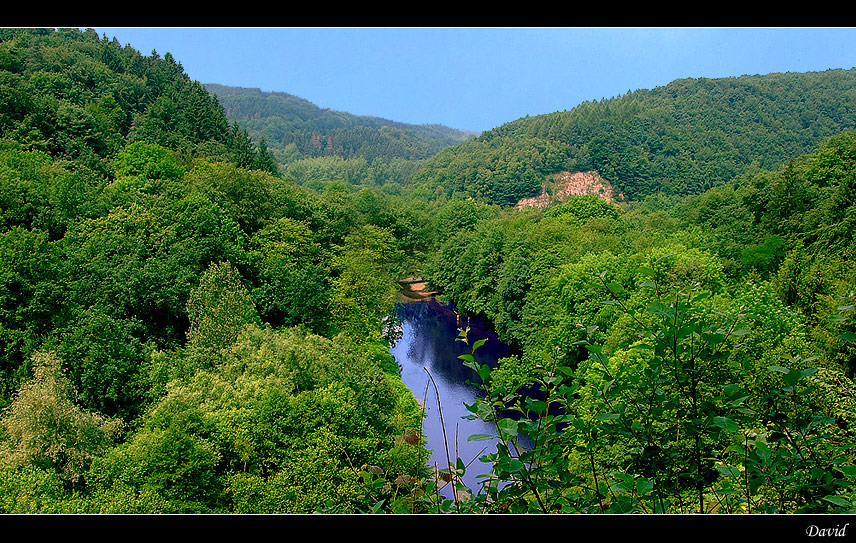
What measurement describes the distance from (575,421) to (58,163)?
27830 mm

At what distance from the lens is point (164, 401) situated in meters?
12.2

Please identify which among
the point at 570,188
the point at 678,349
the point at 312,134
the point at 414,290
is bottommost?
the point at 414,290

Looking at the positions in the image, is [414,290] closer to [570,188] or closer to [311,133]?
[570,188]

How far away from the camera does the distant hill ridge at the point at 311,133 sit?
426ft

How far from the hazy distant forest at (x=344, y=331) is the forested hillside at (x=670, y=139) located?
34985 mm

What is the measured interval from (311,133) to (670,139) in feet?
287

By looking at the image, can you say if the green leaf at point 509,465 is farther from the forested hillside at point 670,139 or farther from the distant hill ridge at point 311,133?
the distant hill ridge at point 311,133

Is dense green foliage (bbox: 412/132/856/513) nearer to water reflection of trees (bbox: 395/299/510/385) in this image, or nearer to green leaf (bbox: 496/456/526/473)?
green leaf (bbox: 496/456/526/473)

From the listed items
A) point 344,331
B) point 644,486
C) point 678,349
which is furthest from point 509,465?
point 344,331

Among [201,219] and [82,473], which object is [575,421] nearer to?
[82,473]

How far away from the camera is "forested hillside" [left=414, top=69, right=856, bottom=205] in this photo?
2768 inches

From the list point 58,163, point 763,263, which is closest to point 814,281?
point 763,263

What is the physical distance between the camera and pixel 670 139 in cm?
7888

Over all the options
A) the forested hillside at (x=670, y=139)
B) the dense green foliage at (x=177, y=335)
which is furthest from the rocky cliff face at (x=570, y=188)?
the dense green foliage at (x=177, y=335)
